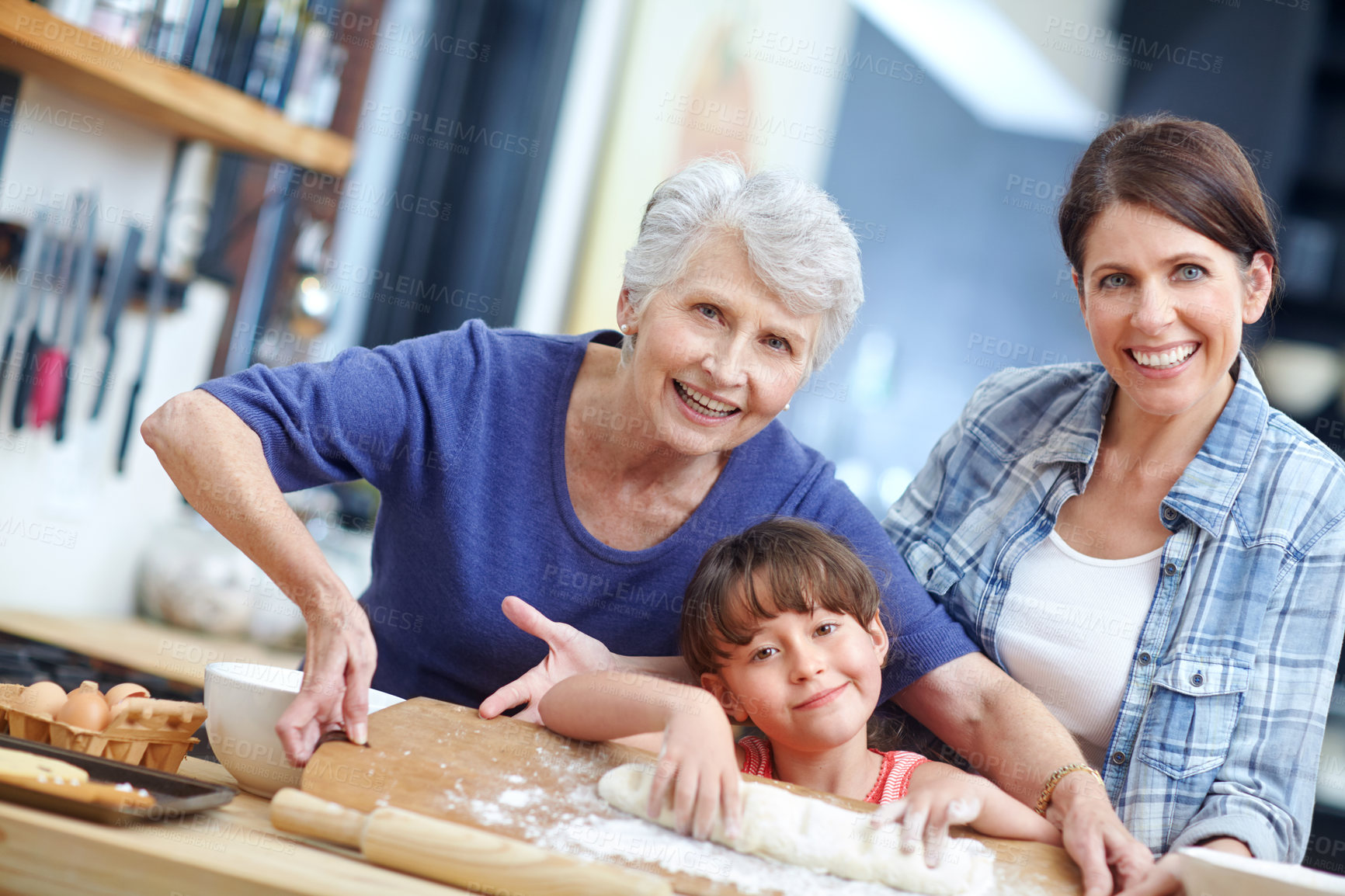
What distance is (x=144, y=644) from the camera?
7.07 ft

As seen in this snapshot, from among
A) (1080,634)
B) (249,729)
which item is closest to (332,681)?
(249,729)

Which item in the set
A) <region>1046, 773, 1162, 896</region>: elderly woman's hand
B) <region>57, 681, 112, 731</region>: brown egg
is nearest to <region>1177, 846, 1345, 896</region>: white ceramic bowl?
<region>1046, 773, 1162, 896</region>: elderly woman's hand

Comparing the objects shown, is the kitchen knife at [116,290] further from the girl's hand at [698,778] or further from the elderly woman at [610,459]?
the girl's hand at [698,778]

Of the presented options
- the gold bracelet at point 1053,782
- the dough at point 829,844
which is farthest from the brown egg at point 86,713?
the gold bracelet at point 1053,782

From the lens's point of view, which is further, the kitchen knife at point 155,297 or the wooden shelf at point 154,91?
the kitchen knife at point 155,297

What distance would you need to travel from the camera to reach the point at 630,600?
1.46 metres

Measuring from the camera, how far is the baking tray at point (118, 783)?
83 cm

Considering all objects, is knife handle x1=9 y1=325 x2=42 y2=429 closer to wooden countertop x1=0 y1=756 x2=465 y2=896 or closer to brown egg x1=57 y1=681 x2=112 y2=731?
brown egg x1=57 y1=681 x2=112 y2=731

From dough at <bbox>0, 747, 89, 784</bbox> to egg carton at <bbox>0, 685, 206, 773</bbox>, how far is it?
0.13m

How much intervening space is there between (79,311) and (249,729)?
133 cm

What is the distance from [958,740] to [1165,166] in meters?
0.78

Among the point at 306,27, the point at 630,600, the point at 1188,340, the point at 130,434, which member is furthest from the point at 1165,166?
the point at 130,434

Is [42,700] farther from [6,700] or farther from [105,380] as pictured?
[105,380]

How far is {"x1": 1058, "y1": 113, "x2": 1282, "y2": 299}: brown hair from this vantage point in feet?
4.43
